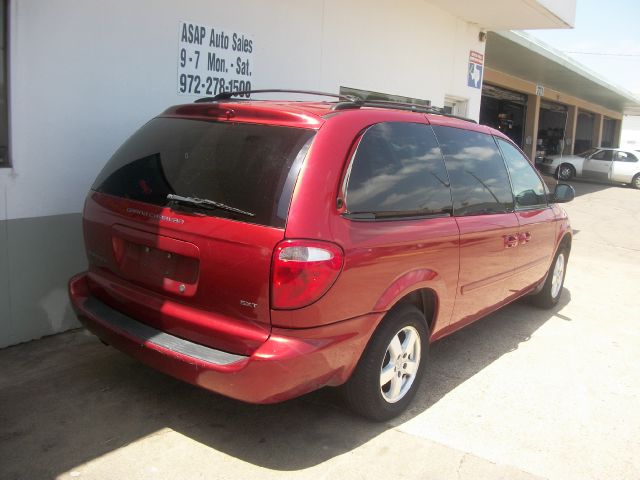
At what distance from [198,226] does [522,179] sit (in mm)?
3196

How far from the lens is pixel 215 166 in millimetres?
3148

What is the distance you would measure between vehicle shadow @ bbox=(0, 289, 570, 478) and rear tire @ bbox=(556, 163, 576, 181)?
22.9m

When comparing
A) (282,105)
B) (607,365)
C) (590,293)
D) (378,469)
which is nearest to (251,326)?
(378,469)

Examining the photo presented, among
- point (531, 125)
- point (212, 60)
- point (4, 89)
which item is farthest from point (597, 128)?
point (4, 89)

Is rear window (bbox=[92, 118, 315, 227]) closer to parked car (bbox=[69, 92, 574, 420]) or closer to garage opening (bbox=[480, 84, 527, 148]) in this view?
parked car (bbox=[69, 92, 574, 420])

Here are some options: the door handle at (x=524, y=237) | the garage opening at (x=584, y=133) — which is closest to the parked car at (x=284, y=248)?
the door handle at (x=524, y=237)

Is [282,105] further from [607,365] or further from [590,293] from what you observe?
[590,293]

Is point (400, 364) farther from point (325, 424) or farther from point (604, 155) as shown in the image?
point (604, 155)

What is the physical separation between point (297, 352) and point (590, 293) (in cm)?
556

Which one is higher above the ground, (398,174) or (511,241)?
(398,174)

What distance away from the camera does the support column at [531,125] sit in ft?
74.8

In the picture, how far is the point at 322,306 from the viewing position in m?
2.89

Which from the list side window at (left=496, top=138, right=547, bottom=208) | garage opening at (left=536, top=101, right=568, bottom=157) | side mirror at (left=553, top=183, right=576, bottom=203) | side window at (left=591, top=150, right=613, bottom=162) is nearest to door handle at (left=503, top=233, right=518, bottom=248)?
side window at (left=496, top=138, right=547, bottom=208)

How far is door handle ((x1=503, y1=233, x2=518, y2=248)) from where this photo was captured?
4.53 m
